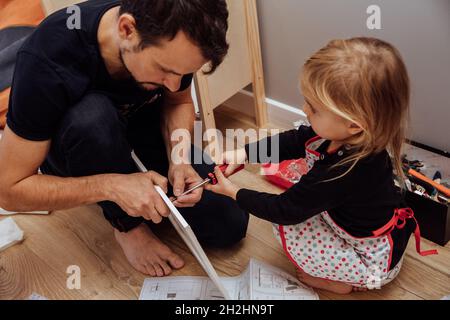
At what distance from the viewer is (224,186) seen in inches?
37.6

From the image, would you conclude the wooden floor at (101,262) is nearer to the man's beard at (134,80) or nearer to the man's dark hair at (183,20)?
the man's beard at (134,80)

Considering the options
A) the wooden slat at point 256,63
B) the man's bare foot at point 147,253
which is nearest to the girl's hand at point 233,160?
the man's bare foot at point 147,253

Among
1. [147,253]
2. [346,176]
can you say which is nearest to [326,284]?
[346,176]

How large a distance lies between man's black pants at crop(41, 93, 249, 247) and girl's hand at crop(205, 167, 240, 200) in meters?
0.15

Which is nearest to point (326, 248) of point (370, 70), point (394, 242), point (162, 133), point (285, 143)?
point (394, 242)

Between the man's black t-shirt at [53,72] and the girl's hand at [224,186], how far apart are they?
309 mm

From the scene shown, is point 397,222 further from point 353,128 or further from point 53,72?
point 53,72

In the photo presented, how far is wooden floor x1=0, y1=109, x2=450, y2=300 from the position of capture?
3.34 ft

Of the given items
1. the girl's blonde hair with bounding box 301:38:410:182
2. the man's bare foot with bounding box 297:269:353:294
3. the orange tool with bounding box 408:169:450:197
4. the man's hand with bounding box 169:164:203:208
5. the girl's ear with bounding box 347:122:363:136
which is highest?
the girl's blonde hair with bounding box 301:38:410:182

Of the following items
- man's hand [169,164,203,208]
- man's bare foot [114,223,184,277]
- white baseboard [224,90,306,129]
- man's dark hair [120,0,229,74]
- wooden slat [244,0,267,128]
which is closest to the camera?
man's dark hair [120,0,229,74]

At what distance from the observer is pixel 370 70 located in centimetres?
75

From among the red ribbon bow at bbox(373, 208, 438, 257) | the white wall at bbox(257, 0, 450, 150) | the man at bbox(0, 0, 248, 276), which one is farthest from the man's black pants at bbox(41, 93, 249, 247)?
the white wall at bbox(257, 0, 450, 150)

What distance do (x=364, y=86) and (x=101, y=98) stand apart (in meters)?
0.50

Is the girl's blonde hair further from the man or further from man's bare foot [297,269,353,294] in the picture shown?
man's bare foot [297,269,353,294]
